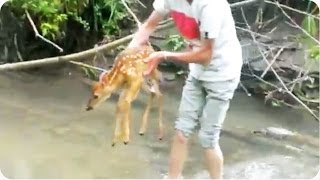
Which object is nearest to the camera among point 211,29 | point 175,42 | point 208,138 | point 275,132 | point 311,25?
point 211,29

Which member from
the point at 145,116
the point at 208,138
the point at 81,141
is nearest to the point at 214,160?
the point at 208,138

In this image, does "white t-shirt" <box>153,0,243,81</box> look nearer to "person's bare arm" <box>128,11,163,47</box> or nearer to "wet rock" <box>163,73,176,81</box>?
"person's bare arm" <box>128,11,163,47</box>

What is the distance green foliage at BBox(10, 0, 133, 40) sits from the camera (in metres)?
1.79

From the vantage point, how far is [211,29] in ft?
4.56

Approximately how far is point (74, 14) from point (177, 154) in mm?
530

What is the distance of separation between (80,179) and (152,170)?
0.18 metres

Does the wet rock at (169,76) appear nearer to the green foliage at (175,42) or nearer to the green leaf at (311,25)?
the green foliage at (175,42)

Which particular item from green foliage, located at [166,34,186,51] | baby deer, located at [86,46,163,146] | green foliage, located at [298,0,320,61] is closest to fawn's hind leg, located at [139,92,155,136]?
baby deer, located at [86,46,163,146]

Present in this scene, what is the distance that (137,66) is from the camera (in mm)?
1497

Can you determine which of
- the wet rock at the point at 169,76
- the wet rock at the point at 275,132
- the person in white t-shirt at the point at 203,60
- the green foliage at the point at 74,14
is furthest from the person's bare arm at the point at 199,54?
the wet rock at the point at 275,132

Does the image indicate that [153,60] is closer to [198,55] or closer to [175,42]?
[198,55]

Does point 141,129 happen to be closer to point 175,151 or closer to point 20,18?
point 175,151

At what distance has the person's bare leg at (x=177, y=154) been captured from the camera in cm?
152

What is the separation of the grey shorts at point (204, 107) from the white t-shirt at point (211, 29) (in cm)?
2
